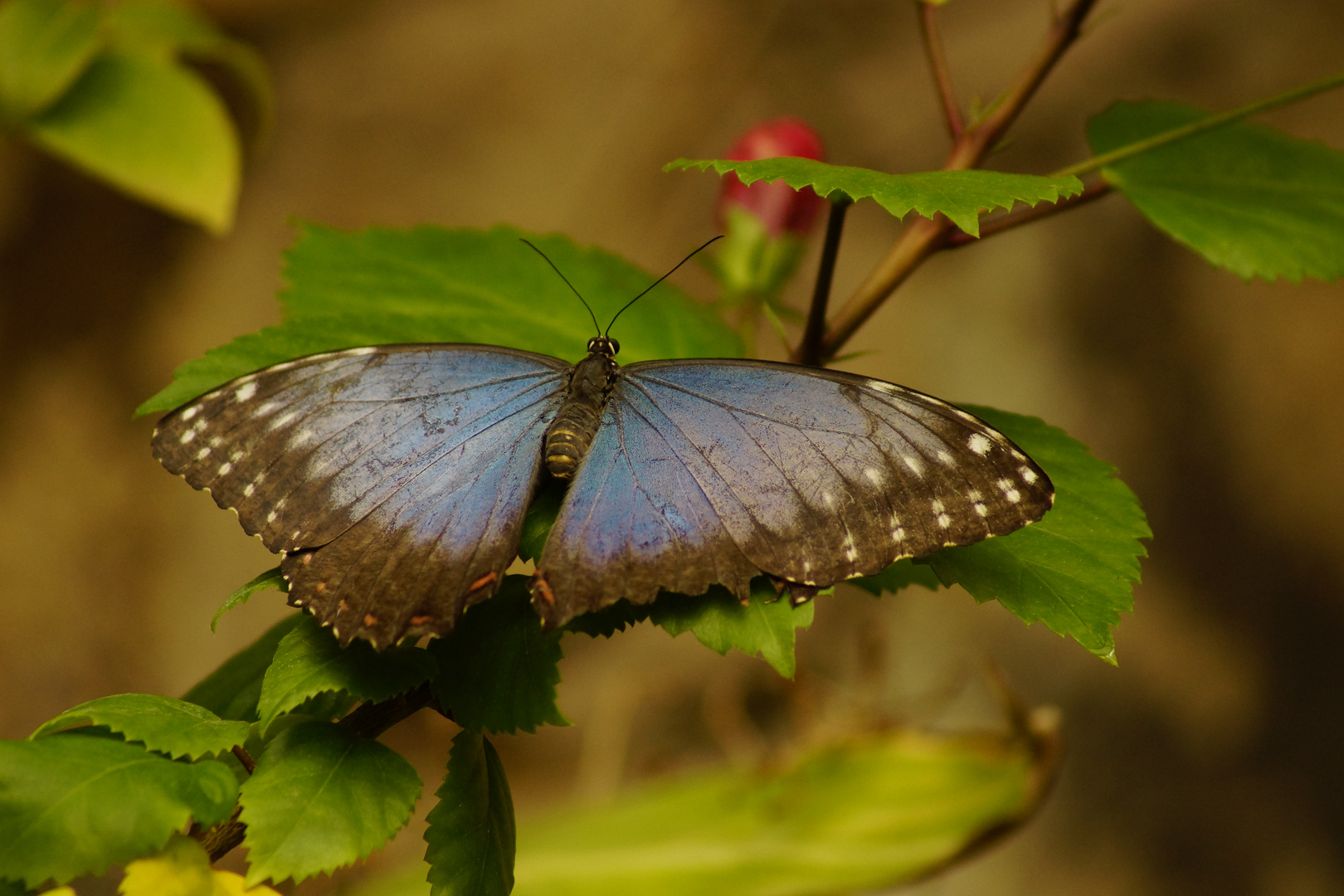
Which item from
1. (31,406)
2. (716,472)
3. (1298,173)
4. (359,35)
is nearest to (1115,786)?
(1298,173)

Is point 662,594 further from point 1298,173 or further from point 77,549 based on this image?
point 77,549

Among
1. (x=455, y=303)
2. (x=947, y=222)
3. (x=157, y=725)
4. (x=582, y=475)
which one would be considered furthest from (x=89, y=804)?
(x=947, y=222)

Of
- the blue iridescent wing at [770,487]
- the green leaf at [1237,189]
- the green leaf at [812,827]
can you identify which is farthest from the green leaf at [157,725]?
the green leaf at [812,827]

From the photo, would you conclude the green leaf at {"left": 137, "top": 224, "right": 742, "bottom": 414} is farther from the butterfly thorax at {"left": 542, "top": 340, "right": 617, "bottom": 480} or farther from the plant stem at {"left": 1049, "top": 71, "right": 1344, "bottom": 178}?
the plant stem at {"left": 1049, "top": 71, "right": 1344, "bottom": 178}

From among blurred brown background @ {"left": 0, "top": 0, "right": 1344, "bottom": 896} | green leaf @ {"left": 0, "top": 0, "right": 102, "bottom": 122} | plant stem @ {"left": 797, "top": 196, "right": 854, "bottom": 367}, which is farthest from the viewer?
blurred brown background @ {"left": 0, "top": 0, "right": 1344, "bottom": 896}

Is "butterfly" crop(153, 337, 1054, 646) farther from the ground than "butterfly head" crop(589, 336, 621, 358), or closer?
closer

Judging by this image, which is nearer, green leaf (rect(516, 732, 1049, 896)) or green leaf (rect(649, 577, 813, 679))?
green leaf (rect(649, 577, 813, 679))

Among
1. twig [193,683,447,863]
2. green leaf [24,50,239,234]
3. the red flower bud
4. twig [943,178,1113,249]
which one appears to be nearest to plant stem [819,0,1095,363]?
twig [943,178,1113,249]
